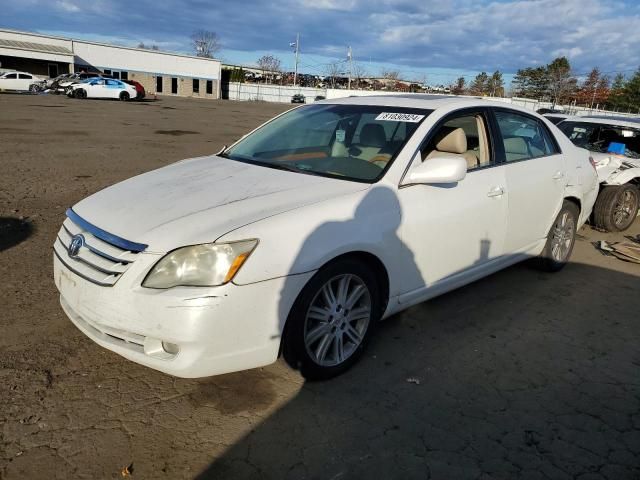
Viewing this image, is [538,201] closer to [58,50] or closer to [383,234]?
[383,234]

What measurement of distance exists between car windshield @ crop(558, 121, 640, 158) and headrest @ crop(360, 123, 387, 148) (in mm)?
5501

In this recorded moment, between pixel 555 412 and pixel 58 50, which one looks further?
pixel 58 50

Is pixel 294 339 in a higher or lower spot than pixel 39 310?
higher

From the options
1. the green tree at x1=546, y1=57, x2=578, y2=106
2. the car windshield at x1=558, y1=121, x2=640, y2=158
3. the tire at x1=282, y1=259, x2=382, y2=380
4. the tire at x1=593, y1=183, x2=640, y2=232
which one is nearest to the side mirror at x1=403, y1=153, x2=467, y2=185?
the tire at x1=282, y1=259, x2=382, y2=380

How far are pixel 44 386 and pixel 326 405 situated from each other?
1585 mm

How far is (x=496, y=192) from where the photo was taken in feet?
13.2

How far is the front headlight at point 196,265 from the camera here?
2.59 m

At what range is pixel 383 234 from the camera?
317cm

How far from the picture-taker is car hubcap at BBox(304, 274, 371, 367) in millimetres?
3006

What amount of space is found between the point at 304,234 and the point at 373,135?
133 cm

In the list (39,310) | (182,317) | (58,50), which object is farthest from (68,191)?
(58,50)

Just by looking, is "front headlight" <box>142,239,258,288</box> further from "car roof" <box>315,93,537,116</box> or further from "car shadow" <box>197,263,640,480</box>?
"car roof" <box>315,93,537,116</box>

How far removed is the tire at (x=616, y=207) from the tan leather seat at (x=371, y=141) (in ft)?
15.2

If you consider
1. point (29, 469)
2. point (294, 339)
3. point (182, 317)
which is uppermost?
point (182, 317)
